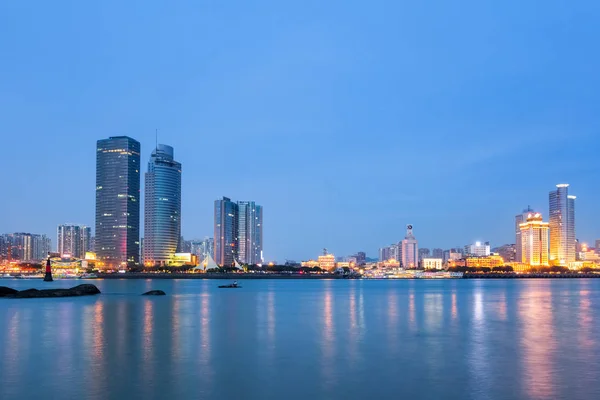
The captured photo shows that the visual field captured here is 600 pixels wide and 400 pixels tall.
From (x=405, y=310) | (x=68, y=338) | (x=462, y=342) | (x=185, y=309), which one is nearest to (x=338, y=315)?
(x=405, y=310)

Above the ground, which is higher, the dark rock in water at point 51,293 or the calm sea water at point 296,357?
the calm sea water at point 296,357

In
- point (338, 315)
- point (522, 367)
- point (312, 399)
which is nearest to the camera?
point (312, 399)

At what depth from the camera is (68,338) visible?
36.3 meters

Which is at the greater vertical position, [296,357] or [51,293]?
[296,357]

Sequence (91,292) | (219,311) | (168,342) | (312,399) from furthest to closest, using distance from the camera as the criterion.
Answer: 1. (91,292)
2. (219,311)
3. (168,342)
4. (312,399)

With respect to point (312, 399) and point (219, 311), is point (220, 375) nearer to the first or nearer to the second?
point (312, 399)

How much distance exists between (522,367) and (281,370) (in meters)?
11.6

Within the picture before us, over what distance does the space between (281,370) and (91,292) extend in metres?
71.1

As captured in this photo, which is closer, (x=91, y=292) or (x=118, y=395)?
(x=118, y=395)

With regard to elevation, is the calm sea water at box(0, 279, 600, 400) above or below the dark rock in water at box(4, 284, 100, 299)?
above

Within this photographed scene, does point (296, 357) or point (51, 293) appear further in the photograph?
point (51, 293)

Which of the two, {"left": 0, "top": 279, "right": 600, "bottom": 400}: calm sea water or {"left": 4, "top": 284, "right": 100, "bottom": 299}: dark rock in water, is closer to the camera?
{"left": 0, "top": 279, "right": 600, "bottom": 400}: calm sea water

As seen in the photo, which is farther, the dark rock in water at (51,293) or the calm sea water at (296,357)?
the dark rock in water at (51,293)

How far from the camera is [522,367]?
87.0 feet
